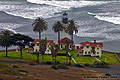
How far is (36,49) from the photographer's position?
104188 millimetres

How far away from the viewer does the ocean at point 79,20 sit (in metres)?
127

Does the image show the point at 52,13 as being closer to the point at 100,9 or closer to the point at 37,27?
the point at 100,9

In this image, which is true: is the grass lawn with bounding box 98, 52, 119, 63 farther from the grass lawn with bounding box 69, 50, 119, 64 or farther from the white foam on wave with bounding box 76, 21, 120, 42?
the white foam on wave with bounding box 76, 21, 120, 42

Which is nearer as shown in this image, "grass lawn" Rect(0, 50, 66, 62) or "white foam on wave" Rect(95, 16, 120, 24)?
"grass lawn" Rect(0, 50, 66, 62)

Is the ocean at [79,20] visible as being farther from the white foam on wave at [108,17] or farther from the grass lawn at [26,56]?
the grass lawn at [26,56]

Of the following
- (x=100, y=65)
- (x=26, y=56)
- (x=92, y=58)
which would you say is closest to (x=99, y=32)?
(x=92, y=58)

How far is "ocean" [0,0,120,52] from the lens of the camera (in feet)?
416

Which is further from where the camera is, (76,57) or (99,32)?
(99,32)

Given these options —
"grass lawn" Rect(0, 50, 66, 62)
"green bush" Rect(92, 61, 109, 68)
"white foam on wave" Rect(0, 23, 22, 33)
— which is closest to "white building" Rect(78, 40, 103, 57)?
"grass lawn" Rect(0, 50, 66, 62)

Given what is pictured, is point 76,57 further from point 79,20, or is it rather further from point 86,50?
point 79,20

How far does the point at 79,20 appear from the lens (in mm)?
157750

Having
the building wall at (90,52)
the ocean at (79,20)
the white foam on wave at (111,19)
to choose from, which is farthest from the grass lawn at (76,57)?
the white foam on wave at (111,19)

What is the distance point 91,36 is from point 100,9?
67361 mm

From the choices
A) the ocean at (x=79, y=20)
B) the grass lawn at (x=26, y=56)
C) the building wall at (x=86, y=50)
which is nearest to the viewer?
the grass lawn at (x=26, y=56)
